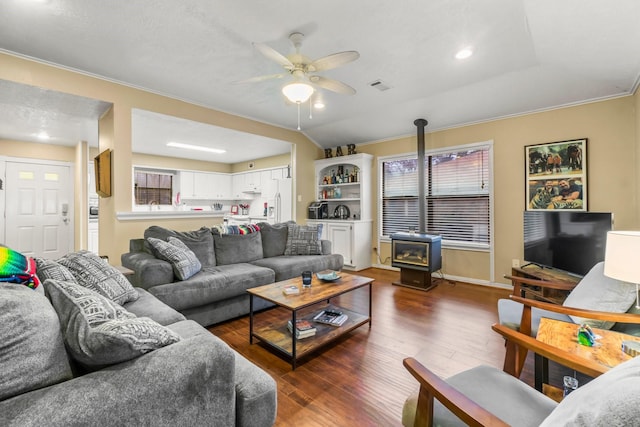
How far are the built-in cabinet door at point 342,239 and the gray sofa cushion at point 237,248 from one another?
6.17ft

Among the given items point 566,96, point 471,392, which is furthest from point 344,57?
point 566,96

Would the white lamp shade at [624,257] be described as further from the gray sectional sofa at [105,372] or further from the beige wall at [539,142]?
the beige wall at [539,142]

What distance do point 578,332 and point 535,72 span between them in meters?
3.00

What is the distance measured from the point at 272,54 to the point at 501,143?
140 inches

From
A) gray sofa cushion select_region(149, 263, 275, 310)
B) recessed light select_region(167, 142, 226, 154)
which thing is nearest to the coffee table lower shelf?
gray sofa cushion select_region(149, 263, 275, 310)

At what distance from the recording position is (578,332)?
1461 mm

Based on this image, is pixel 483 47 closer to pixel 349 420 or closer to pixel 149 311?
pixel 349 420

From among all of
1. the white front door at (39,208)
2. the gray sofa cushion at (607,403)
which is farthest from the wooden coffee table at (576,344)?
the white front door at (39,208)

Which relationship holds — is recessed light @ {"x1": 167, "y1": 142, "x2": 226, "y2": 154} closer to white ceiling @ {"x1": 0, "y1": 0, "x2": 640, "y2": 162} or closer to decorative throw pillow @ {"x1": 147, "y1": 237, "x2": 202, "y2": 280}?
white ceiling @ {"x1": 0, "y1": 0, "x2": 640, "y2": 162}

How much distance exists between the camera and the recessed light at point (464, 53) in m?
2.76

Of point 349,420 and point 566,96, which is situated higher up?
point 566,96

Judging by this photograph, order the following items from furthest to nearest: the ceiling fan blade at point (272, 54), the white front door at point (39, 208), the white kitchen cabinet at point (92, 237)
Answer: the white kitchen cabinet at point (92, 237), the white front door at point (39, 208), the ceiling fan blade at point (272, 54)

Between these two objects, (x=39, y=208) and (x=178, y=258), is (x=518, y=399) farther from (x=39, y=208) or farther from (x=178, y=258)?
(x=39, y=208)

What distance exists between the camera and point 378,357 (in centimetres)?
227
